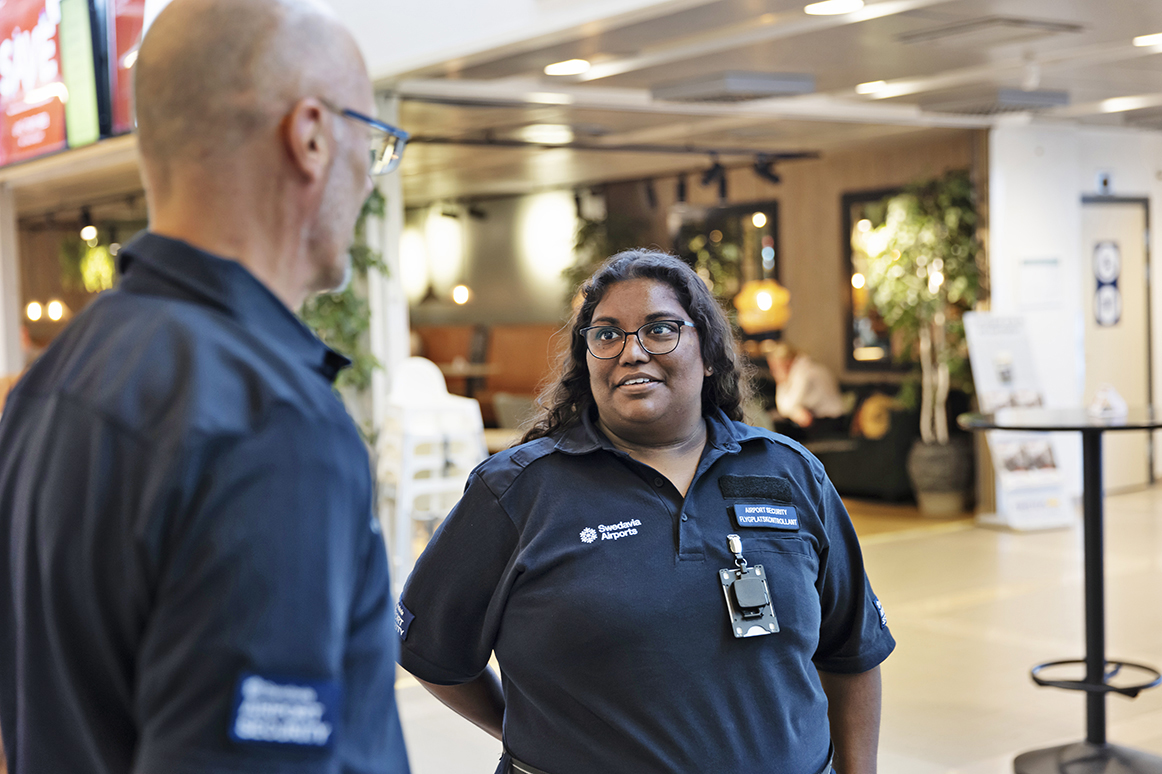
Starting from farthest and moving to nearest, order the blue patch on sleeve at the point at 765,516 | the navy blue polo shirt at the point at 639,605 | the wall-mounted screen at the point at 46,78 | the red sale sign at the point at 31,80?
1. the red sale sign at the point at 31,80
2. the wall-mounted screen at the point at 46,78
3. the blue patch on sleeve at the point at 765,516
4. the navy blue polo shirt at the point at 639,605

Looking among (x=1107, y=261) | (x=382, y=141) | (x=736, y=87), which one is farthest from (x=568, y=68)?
(x=382, y=141)

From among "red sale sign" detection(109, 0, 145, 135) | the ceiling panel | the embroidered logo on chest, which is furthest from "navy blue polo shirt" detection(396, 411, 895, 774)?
"red sale sign" detection(109, 0, 145, 135)

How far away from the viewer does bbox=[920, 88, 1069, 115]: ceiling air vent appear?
299 inches

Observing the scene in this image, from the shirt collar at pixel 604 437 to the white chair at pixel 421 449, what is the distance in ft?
14.6

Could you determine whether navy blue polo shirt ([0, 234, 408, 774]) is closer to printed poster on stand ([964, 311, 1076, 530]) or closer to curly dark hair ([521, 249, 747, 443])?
curly dark hair ([521, 249, 747, 443])

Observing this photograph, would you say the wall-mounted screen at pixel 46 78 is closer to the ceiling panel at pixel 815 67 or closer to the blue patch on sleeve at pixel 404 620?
the ceiling panel at pixel 815 67

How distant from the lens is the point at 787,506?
1.93 meters

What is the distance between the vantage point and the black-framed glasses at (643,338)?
6.81 feet

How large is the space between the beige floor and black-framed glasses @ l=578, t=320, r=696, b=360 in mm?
2549

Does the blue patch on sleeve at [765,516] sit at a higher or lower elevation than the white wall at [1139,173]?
lower

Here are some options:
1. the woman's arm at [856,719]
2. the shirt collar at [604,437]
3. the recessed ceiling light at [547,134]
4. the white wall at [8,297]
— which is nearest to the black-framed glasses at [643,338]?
the shirt collar at [604,437]

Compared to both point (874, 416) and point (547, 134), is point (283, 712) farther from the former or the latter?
point (874, 416)

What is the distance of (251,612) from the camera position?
815mm

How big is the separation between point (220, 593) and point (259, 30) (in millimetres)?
422
